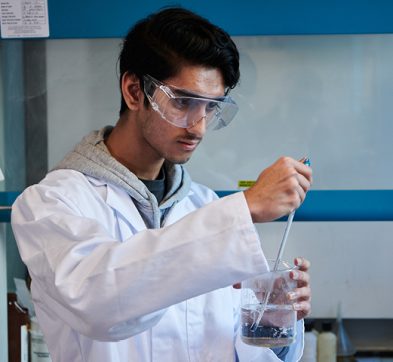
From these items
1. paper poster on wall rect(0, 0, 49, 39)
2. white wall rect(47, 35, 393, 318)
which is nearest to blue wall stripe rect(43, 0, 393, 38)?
white wall rect(47, 35, 393, 318)

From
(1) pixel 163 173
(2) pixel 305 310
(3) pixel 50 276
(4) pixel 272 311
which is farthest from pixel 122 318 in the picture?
(1) pixel 163 173

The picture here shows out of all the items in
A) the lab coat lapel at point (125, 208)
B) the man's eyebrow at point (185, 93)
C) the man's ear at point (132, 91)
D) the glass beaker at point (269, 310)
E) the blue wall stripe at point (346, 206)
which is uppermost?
the man's eyebrow at point (185, 93)

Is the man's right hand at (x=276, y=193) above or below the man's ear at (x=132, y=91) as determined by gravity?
below

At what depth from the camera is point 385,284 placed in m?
2.43

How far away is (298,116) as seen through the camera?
2379 mm

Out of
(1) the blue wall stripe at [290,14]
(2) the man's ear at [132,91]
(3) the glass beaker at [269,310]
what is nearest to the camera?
(3) the glass beaker at [269,310]

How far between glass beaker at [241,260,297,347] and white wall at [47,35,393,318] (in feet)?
2.64

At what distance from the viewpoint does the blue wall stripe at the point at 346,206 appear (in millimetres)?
2334

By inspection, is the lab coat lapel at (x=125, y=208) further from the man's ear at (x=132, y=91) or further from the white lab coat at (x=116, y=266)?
the man's ear at (x=132, y=91)

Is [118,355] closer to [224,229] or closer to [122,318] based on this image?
[122,318]

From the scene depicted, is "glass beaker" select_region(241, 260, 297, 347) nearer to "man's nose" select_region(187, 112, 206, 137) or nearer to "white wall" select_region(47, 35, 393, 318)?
"man's nose" select_region(187, 112, 206, 137)

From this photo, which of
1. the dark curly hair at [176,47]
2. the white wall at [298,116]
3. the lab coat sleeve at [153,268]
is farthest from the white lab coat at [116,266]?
the white wall at [298,116]

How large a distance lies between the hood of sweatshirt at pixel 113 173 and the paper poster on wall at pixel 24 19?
23.4 inches

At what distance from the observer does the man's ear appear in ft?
5.95
